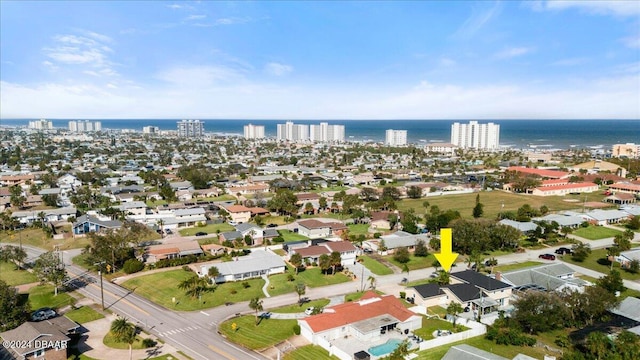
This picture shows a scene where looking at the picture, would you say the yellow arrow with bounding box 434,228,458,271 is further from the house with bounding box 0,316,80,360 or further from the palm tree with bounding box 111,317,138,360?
the house with bounding box 0,316,80,360

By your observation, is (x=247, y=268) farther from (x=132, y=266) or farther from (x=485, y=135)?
(x=485, y=135)

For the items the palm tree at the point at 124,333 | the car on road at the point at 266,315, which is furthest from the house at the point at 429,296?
the palm tree at the point at 124,333

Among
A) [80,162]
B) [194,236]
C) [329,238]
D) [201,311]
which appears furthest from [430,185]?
[80,162]

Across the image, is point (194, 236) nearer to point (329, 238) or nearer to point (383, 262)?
point (329, 238)

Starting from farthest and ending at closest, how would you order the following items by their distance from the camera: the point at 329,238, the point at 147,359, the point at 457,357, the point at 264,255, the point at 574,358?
the point at 329,238 → the point at 264,255 → the point at 147,359 → the point at 457,357 → the point at 574,358

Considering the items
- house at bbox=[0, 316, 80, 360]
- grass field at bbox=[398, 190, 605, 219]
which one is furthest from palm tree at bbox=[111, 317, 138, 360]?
grass field at bbox=[398, 190, 605, 219]

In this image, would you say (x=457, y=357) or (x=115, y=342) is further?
(x=115, y=342)
